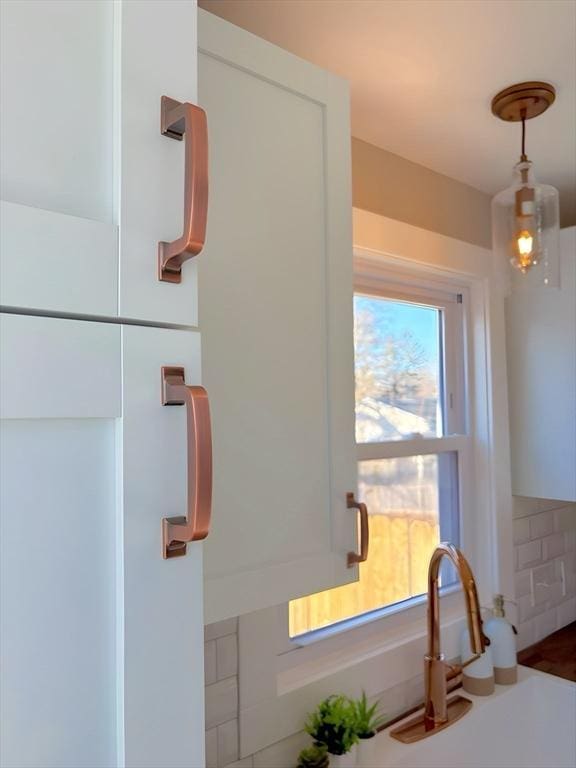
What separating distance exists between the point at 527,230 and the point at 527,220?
0.08 feet

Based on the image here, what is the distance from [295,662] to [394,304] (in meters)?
1.05

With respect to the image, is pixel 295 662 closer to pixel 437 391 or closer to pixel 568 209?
pixel 437 391

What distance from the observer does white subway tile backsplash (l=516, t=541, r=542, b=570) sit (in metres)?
2.08

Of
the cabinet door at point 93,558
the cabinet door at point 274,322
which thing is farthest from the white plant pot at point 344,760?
the cabinet door at point 93,558

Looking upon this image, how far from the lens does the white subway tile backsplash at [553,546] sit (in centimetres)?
220

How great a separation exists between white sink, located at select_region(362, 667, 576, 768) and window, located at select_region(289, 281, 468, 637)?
347 millimetres

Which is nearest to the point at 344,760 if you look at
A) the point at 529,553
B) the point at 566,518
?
the point at 529,553

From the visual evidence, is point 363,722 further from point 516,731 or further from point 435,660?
point 516,731

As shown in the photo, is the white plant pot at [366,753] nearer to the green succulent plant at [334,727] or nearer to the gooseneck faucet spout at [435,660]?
the green succulent plant at [334,727]

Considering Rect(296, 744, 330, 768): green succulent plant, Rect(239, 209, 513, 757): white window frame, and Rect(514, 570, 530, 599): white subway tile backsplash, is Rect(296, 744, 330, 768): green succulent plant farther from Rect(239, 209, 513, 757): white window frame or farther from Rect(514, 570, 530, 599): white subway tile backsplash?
Rect(514, 570, 530, 599): white subway tile backsplash

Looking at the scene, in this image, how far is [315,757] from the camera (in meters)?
1.25

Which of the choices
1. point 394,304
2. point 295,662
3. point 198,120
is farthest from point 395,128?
point 295,662

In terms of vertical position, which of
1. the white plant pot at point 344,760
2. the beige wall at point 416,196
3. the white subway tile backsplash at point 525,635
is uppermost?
the beige wall at point 416,196

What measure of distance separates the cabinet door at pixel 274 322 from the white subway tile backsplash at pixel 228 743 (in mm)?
509
